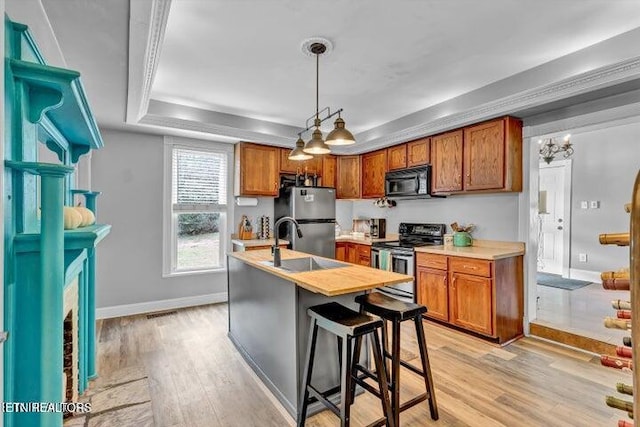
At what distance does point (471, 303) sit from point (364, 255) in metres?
1.77

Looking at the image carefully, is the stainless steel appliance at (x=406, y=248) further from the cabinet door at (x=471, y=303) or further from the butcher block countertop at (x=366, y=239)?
the cabinet door at (x=471, y=303)

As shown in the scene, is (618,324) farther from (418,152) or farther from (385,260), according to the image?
(418,152)

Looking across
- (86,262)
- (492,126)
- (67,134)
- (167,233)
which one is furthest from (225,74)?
(492,126)

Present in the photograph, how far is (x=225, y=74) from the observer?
120 inches

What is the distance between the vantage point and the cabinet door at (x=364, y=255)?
466cm

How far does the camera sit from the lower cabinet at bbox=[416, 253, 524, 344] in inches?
123

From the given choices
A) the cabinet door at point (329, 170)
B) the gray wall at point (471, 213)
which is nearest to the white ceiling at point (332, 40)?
the gray wall at point (471, 213)

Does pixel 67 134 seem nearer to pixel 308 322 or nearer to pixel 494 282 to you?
pixel 308 322

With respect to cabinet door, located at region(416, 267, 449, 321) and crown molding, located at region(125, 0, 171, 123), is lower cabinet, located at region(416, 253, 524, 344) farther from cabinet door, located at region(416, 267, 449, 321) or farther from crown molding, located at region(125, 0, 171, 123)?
crown molding, located at region(125, 0, 171, 123)

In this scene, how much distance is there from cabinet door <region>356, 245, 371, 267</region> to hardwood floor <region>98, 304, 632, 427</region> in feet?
4.39

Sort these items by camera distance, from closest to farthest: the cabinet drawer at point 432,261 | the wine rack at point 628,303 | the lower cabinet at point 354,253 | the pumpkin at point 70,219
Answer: the wine rack at point 628,303, the pumpkin at point 70,219, the cabinet drawer at point 432,261, the lower cabinet at point 354,253

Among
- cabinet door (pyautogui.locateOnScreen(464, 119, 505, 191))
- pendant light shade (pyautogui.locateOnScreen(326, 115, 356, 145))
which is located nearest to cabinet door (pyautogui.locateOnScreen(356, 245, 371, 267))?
cabinet door (pyautogui.locateOnScreen(464, 119, 505, 191))

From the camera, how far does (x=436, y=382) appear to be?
2.44 m

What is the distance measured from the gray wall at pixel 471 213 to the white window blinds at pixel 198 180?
278 centimetres
